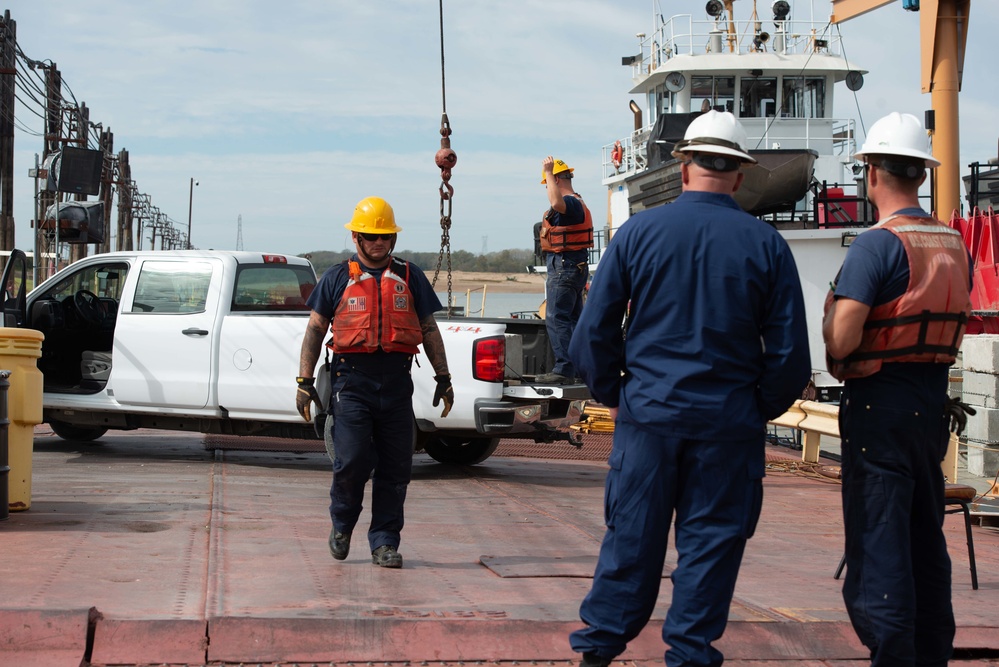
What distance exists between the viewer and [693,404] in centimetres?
393

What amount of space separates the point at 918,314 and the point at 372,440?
10.2 ft

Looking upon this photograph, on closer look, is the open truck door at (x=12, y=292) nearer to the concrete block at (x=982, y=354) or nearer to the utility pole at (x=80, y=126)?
the concrete block at (x=982, y=354)

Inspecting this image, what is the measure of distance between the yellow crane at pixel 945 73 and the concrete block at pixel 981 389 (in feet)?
21.1

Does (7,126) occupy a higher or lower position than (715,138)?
higher

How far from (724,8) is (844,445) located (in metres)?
30.8

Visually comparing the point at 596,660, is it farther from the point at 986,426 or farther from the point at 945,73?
the point at 945,73

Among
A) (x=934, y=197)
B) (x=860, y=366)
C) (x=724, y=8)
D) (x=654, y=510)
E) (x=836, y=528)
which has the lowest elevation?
(x=836, y=528)

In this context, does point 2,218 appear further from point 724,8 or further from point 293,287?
point 724,8

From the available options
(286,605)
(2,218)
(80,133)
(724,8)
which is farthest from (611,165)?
(286,605)

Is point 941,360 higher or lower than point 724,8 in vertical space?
lower

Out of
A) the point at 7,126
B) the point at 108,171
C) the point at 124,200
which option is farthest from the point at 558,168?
the point at 124,200

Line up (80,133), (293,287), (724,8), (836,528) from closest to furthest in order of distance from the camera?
(836,528) < (293,287) < (80,133) < (724,8)

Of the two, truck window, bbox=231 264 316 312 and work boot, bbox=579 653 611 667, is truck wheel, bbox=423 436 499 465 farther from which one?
work boot, bbox=579 653 611 667

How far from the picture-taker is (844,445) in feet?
14.4
